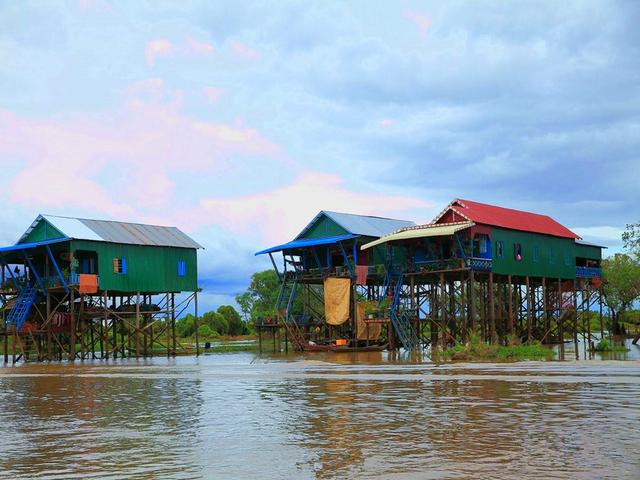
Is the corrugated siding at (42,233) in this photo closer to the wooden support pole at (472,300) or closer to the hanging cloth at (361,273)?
the hanging cloth at (361,273)

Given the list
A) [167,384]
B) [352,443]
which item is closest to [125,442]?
[352,443]

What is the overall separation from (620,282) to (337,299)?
23.2m

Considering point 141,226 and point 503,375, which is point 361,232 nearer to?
point 141,226

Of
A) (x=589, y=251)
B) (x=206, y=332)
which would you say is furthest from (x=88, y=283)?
(x=206, y=332)

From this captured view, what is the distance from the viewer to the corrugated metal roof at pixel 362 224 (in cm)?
5107

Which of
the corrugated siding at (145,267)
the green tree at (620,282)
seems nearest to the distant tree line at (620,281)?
the green tree at (620,282)

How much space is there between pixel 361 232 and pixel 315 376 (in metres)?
24.0

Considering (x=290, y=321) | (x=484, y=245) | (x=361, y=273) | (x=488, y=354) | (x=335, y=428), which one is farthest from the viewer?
(x=290, y=321)

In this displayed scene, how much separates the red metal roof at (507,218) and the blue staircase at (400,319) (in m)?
4.33

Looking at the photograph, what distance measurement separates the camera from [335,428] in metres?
14.5

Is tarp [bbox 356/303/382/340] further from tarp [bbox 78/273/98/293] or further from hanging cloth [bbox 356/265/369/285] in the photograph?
tarp [bbox 78/273/98/293]

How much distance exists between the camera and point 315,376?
2728cm

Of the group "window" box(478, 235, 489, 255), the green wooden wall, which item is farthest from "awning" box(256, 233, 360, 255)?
"window" box(478, 235, 489, 255)

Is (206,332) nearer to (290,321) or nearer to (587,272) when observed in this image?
(290,321)
